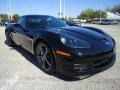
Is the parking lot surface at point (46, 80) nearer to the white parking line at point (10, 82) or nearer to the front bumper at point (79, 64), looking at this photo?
the white parking line at point (10, 82)

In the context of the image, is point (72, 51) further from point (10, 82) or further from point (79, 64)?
point (10, 82)

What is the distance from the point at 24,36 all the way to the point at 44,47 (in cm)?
125

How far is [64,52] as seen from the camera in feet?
11.0

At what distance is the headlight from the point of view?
11.2 feet

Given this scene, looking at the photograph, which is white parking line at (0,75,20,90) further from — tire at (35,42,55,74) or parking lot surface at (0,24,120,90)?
tire at (35,42,55,74)

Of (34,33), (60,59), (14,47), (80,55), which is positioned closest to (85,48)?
(80,55)

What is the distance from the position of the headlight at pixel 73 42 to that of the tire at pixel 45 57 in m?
0.40

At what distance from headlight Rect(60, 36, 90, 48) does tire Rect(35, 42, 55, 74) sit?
0.40 metres

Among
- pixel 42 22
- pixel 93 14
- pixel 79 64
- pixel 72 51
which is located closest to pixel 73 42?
pixel 72 51

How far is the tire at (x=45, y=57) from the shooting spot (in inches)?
147

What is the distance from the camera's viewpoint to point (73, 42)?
3492 millimetres

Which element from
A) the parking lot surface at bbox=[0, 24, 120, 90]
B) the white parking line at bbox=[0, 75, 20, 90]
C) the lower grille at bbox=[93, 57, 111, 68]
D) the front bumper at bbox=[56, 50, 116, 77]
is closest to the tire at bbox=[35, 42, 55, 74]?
the parking lot surface at bbox=[0, 24, 120, 90]

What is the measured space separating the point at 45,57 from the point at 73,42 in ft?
2.87

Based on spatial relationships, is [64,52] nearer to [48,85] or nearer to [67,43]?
[67,43]
